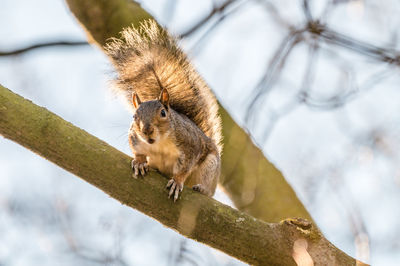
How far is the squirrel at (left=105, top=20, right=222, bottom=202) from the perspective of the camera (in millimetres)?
2467

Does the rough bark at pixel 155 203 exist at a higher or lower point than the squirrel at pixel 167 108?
lower

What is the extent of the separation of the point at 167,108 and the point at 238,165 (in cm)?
43

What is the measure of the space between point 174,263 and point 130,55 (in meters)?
1.10

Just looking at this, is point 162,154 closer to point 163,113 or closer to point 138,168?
point 163,113

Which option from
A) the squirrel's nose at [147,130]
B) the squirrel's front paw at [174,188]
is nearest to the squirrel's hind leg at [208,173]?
the squirrel's nose at [147,130]

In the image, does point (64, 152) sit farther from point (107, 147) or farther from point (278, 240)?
point (278, 240)

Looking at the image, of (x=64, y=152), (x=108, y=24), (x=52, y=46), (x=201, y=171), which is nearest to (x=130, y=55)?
(x=108, y=24)

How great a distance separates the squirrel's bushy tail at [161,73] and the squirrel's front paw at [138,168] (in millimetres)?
710

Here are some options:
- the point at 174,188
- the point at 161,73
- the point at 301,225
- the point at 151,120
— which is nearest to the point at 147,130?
the point at 151,120

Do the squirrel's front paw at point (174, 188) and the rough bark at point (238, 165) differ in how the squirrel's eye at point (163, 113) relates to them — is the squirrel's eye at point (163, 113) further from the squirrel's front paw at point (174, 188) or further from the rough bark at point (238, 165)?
the squirrel's front paw at point (174, 188)

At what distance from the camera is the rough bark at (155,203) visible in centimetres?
195

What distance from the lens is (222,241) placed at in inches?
79.0

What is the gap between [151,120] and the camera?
245cm

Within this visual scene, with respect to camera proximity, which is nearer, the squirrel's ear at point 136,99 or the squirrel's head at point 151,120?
the squirrel's head at point 151,120
